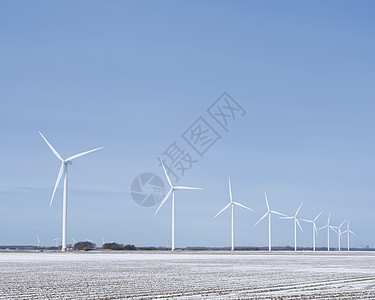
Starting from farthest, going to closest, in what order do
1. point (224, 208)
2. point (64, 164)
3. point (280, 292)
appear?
point (224, 208) < point (64, 164) < point (280, 292)

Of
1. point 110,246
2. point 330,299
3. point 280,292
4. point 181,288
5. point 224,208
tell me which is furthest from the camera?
point 110,246

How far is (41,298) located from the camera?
17.1m

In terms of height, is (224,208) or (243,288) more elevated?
(224,208)

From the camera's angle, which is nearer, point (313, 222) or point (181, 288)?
point (181, 288)

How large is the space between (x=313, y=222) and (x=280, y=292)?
497 ft

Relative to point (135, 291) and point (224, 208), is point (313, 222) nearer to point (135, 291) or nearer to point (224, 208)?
point (224, 208)

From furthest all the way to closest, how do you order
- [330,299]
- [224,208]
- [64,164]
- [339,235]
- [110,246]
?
[339,235] → [110,246] → [224,208] → [64,164] → [330,299]

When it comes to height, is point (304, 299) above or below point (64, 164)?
below

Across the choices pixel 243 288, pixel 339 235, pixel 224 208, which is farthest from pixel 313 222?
pixel 243 288

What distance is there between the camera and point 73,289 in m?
20.1

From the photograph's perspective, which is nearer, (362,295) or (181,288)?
(362,295)

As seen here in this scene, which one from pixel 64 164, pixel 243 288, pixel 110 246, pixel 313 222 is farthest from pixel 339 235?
pixel 243 288

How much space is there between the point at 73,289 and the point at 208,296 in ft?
16.1

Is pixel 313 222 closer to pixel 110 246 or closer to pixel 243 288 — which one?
pixel 110 246
